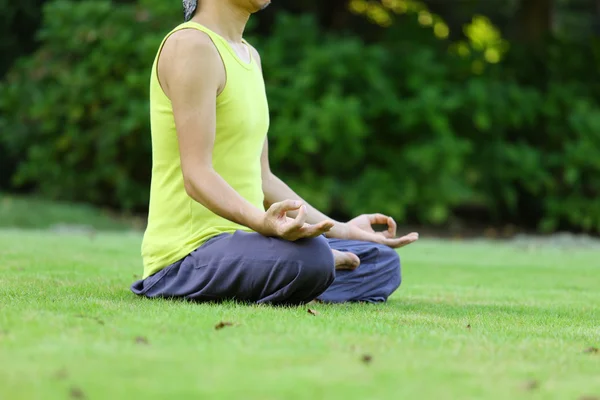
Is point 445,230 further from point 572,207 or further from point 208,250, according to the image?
point 208,250

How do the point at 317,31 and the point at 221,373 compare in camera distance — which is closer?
the point at 221,373

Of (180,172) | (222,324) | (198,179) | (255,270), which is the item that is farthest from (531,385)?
(180,172)

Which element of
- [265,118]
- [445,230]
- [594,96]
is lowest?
[445,230]

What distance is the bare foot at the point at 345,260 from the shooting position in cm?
478

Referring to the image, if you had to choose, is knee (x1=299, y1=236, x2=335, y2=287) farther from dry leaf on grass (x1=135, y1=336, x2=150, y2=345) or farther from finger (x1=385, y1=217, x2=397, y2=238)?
dry leaf on grass (x1=135, y1=336, x2=150, y2=345)

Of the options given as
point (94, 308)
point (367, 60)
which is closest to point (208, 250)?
point (94, 308)

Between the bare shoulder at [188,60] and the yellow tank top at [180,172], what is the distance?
55 mm

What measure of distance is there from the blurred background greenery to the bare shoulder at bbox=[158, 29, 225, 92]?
10.2 m

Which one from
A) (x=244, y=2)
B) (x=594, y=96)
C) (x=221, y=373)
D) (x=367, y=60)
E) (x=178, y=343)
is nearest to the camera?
(x=221, y=373)

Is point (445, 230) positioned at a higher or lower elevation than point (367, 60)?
lower

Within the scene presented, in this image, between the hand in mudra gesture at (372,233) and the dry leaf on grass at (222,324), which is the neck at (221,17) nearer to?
the hand in mudra gesture at (372,233)

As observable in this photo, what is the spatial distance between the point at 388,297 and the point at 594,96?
492 inches

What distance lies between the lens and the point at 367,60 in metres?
15.6

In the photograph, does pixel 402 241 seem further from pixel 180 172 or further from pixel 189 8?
pixel 189 8
